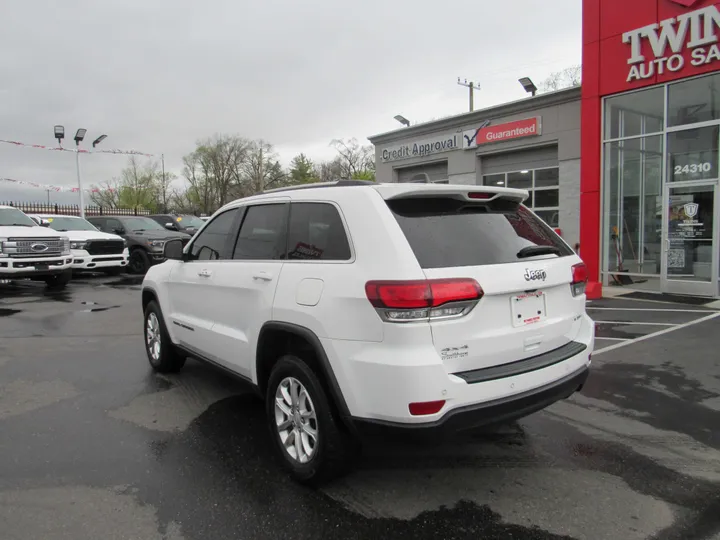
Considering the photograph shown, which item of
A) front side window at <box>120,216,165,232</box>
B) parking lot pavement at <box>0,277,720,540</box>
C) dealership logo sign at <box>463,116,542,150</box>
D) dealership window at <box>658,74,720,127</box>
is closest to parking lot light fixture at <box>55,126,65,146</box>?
front side window at <box>120,216,165,232</box>

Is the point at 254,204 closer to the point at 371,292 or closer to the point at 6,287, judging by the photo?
the point at 371,292

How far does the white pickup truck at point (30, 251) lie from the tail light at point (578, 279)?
12102mm

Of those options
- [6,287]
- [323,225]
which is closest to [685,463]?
[323,225]

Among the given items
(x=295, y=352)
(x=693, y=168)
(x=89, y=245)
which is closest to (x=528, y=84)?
(x=693, y=168)

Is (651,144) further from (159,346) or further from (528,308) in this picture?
(159,346)

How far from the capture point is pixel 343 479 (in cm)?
325

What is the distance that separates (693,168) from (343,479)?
11.0 meters

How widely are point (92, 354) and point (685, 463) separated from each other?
6140mm

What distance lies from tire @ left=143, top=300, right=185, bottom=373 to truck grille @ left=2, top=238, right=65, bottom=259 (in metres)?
7.98

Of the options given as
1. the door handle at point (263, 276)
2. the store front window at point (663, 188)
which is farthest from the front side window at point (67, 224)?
the store front window at point (663, 188)

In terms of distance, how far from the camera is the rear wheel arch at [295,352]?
2885 millimetres

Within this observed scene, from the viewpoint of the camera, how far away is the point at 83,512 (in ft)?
9.52

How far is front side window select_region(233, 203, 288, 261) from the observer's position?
3639 mm

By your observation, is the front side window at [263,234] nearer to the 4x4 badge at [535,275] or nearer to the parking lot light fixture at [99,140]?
the 4x4 badge at [535,275]
